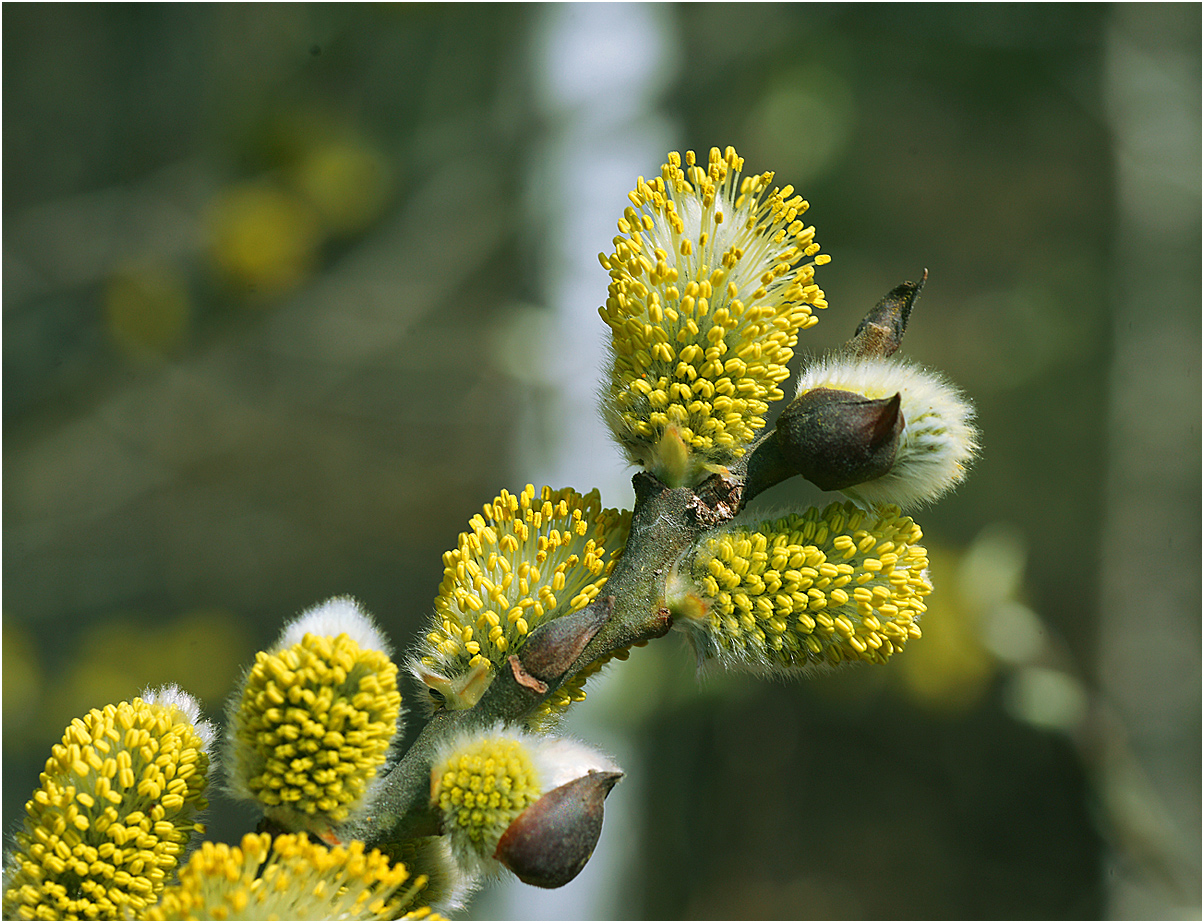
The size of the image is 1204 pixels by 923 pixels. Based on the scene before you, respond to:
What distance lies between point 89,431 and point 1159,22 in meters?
2.55

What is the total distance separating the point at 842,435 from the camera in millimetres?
340

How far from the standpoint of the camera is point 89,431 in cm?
177

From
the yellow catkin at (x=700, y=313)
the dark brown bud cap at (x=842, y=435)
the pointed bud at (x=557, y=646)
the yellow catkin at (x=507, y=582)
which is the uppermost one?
the yellow catkin at (x=700, y=313)

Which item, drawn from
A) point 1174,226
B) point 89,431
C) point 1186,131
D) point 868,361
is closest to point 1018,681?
point 868,361

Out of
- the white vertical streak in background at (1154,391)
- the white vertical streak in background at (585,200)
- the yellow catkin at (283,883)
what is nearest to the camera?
the yellow catkin at (283,883)

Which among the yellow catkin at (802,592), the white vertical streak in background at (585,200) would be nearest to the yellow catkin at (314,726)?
the yellow catkin at (802,592)

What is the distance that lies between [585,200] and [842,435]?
5.18 feet

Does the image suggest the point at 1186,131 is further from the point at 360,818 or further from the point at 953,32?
the point at 360,818

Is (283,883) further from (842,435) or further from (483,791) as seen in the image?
(842,435)

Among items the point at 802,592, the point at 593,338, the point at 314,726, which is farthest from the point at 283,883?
the point at 593,338

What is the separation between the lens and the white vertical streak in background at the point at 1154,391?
1799mm

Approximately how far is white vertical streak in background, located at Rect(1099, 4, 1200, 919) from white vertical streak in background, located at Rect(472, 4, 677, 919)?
1.07 meters

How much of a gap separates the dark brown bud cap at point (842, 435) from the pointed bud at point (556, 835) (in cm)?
15

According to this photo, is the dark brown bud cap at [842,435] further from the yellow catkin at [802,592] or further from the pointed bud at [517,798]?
the pointed bud at [517,798]
